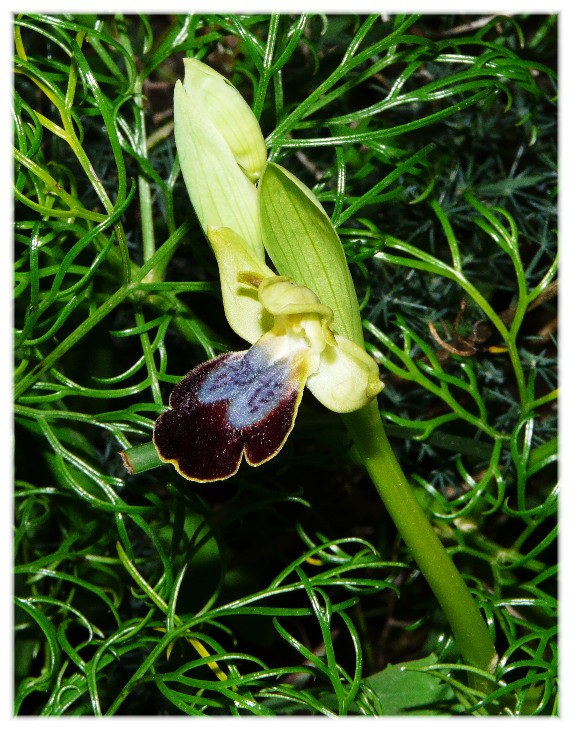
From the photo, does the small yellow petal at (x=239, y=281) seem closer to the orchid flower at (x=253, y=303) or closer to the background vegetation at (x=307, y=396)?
the orchid flower at (x=253, y=303)

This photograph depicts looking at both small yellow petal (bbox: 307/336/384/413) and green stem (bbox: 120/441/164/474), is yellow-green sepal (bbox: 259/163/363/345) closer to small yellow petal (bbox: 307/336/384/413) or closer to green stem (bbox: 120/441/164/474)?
small yellow petal (bbox: 307/336/384/413)

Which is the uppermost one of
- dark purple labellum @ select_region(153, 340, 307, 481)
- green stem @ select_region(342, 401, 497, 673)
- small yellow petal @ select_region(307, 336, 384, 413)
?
small yellow petal @ select_region(307, 336, 384, 413)

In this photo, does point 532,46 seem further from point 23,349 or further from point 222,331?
point 23,349

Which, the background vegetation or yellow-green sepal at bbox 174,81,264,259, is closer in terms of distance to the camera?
yellow-green sepal at bbox 174,81,264,259

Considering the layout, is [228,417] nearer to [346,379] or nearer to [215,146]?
[346,379]

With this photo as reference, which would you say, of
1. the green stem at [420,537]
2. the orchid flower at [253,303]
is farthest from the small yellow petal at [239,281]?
the green stem at [420,537]

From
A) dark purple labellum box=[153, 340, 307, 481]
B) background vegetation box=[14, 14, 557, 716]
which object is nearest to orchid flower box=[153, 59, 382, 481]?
dark purple labellum box=[153, 340, 307, 481]

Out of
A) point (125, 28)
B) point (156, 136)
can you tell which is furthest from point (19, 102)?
point (156, 136)
